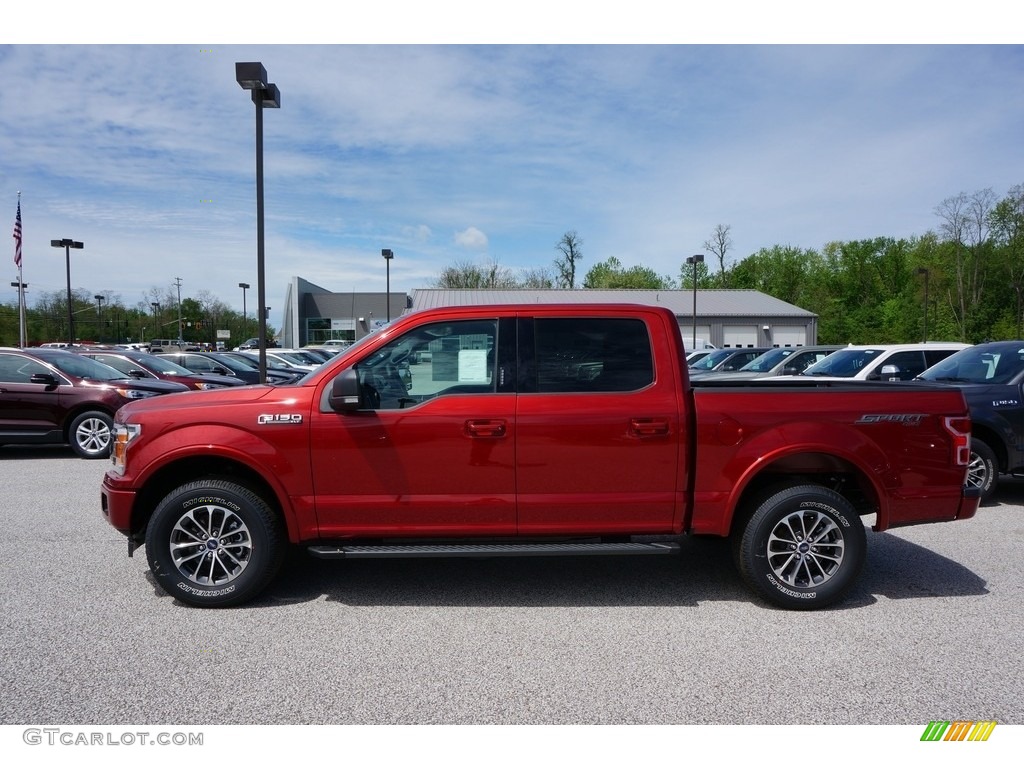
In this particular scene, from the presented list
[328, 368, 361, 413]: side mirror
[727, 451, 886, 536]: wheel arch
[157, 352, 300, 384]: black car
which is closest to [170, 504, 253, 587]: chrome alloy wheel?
[328, 368, 361, 413]: side mirror

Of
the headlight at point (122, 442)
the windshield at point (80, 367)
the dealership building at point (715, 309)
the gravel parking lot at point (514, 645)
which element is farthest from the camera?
the dealership building at point (715, 309)

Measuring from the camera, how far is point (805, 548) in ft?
14.9

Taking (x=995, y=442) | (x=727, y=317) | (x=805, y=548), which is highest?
(x=727, y=317)

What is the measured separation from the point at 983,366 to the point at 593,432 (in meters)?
6.39

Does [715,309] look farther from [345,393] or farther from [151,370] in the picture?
[345,393]

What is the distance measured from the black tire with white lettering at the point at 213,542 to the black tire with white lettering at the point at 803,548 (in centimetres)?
315

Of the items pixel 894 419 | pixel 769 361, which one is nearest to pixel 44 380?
pixel 894 419

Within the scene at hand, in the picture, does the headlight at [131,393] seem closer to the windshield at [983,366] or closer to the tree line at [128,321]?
the windshield at [983,366]

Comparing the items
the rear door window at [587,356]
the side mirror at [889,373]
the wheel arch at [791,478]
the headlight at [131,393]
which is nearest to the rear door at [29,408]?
the headlight at [131,393]

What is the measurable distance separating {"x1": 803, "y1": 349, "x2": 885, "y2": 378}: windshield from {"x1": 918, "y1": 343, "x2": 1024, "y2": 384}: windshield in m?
3.95

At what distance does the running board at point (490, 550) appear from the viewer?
439cm

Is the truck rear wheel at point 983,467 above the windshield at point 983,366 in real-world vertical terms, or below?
below

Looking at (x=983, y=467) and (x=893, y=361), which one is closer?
(x=983, y=467)
